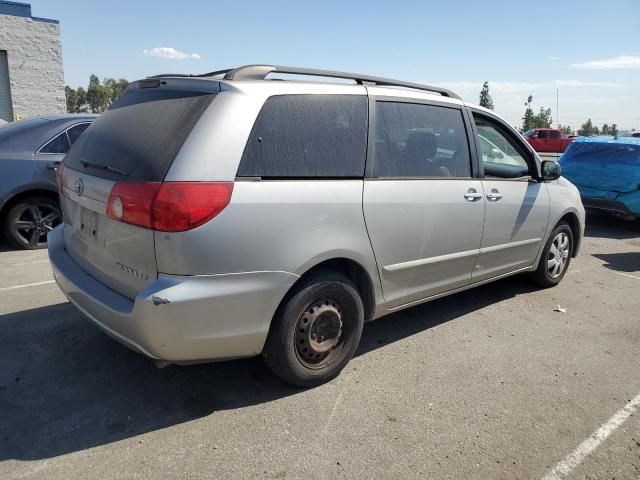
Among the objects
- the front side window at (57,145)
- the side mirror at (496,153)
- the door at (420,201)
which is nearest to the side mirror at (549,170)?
the side mirror at (496,153)

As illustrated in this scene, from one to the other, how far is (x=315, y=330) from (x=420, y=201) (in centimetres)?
119

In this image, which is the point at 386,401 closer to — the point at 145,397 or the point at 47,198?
the point at 145,397

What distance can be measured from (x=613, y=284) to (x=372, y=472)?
180 inches

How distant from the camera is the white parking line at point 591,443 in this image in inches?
103

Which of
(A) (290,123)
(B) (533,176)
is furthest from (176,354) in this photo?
(B) (533,176)

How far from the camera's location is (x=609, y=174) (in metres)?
8.67

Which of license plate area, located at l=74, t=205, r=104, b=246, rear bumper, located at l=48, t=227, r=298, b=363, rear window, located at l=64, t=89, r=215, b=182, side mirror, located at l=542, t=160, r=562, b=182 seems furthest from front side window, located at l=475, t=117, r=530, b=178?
license plate area, located at l=74, t=205, r=104, b=246

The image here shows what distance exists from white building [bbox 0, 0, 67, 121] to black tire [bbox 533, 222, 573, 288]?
19.6 metres

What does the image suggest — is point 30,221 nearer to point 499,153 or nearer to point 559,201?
point 499,153

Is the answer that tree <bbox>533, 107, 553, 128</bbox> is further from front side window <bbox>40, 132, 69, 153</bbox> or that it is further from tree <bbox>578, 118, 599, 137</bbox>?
front side window <bbox>40, 132, 69, 153</bbox>

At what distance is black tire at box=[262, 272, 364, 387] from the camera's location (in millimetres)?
2967

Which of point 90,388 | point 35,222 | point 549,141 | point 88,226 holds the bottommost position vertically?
point 90,388

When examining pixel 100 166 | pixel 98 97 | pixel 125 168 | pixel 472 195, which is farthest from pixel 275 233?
pixel 98 97

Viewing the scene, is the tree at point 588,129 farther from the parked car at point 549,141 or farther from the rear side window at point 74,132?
the rear side window at point 74,132
